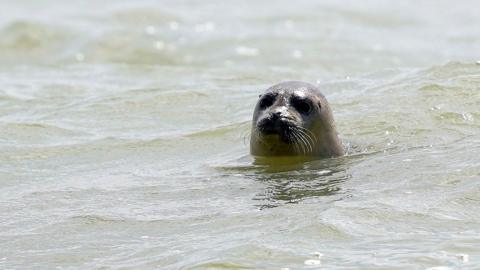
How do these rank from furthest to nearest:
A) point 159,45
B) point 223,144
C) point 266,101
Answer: point 159,45 → point 223,144 → point 266,101

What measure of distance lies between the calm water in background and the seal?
0.19 m

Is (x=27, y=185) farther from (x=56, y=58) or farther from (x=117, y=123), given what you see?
(x=56, y=58)

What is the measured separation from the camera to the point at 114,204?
24.1ft

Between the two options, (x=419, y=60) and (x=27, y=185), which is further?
(x=419, y=60)

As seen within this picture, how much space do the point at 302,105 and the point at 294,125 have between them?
36cm

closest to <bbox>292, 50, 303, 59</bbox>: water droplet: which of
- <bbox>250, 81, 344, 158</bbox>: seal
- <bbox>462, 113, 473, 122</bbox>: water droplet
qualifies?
<bbox>462, 113, 473, 122</bbox>: water droplet

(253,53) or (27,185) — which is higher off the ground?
(253,53)

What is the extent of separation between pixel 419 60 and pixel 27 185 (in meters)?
8.24

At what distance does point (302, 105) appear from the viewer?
8734mm

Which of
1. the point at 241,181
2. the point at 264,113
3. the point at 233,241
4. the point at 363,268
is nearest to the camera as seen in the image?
the point at 363,268

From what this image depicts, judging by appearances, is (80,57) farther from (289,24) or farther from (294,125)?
(294,125)

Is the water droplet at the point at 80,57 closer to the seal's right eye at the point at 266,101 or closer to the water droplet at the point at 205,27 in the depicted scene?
the water droplet at the point at 205,27

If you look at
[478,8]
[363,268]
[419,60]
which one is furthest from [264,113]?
[478,8]

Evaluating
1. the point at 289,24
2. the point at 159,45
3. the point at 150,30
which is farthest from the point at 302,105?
the point at 289,24
